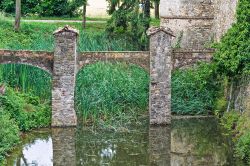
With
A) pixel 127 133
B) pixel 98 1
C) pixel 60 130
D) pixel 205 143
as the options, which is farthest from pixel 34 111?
pixel 98 1

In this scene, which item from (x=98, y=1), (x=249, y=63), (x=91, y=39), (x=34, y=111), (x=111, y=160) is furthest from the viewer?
(x=98, y=1)

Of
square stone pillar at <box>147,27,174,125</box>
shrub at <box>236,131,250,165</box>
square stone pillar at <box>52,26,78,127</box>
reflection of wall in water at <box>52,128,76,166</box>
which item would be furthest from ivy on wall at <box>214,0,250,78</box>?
reflection of wall in water at <box>52,128,76,166</box>

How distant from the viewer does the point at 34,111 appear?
25.9 metres

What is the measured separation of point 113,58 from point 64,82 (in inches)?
74.8

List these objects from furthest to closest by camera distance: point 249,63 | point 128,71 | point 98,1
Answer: point 98,1, point 128,71, point 249,63

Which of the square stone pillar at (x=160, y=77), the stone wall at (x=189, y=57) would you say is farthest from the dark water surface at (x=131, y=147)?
the stone wall at (x=189, y=57)

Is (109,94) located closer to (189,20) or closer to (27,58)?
(27,58)

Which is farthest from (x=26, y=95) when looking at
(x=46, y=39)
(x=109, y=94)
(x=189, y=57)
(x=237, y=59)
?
(x=237, y=59)

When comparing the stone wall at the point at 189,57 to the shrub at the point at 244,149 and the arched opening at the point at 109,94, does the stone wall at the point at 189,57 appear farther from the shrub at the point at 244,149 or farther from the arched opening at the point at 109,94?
the shrub at the point at 244,149

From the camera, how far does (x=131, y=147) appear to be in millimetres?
23875

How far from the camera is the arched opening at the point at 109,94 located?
1051 inches

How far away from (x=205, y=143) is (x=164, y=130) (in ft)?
6.72

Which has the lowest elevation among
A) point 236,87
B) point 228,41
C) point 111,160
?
point 111,160

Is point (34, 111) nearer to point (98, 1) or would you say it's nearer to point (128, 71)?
point (128, 71)
